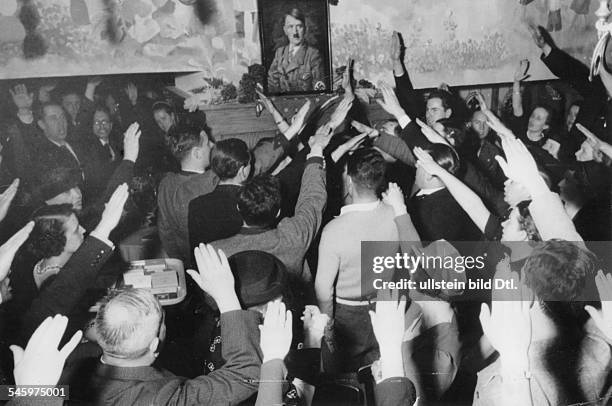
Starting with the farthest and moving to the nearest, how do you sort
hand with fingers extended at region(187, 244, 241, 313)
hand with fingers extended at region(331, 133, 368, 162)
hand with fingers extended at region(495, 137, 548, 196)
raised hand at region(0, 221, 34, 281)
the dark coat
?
hand with fingers extended at region(495, 137, 548, 196) → hand with fingers extended at region(331, 133, 368, 162) → raised hand at region(0, 221, 34, 281) → hand with fingers extended at region(187, 244, 241, 313) → the dark coat

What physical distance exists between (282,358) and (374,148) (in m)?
1.09

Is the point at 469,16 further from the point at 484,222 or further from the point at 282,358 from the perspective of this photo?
the point at 282,358

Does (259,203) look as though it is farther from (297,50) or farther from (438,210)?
(438,210)

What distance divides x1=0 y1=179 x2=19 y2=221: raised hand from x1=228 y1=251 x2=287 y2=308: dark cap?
1.10 m

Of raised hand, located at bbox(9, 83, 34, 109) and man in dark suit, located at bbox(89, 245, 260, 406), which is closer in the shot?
man in dark suit, located at bbox(89, 245, 260, 406)

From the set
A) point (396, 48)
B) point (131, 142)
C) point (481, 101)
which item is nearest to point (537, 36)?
point (481, 101)

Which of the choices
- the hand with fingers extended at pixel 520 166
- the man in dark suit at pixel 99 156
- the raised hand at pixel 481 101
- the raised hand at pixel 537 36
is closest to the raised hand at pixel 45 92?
the man in dark suit at pixel 99 156

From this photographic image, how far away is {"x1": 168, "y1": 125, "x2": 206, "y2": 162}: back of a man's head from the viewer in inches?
106

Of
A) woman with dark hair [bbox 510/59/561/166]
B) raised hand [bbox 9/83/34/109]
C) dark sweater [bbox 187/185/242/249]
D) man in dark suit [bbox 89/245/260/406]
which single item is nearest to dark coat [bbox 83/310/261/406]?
man in dark suit [bbox 89/245/260/406]

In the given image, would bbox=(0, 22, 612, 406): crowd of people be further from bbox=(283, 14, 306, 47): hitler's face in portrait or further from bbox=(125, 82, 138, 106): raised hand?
bbox=(283, 14, 306, 47): hitler's face in portrait

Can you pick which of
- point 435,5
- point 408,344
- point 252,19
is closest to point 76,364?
point 408,344

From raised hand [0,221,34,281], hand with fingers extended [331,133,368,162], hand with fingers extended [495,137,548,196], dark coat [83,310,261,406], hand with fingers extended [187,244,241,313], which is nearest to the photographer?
dark coat [83,310,261,406]

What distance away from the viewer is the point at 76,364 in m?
2.63

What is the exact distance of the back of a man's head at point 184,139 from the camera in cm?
271
